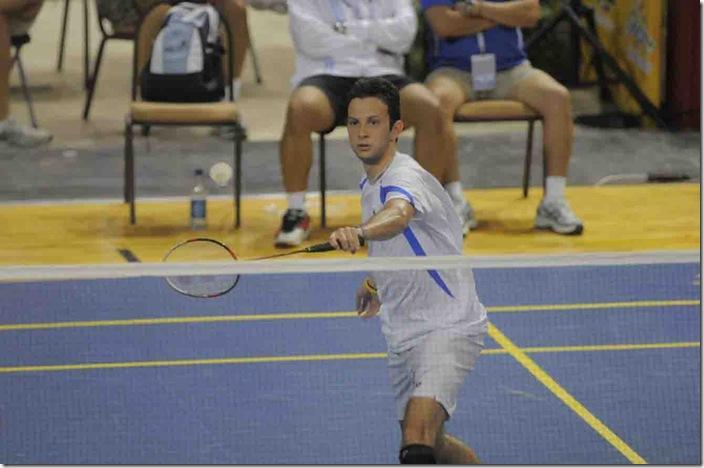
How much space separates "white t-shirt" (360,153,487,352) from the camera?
5383 millimetres

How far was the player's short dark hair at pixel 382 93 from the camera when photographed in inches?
220

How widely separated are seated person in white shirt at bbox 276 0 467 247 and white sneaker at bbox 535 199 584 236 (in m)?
0.43

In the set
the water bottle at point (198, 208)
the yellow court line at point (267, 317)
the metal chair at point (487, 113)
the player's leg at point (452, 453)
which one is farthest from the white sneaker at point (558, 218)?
the player's leg at point (452, 453)

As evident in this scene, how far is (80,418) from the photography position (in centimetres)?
657

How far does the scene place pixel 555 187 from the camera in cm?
936

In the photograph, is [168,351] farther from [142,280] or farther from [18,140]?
[18,140]

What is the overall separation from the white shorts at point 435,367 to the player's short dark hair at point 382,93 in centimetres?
72

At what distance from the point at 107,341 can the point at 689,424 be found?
8.57 ft

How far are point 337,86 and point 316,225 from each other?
2.71 feet

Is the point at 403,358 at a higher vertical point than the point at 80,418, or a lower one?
higher

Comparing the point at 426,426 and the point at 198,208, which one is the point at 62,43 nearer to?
the point at 198,208

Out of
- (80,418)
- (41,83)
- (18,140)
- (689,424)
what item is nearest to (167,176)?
(18,140)

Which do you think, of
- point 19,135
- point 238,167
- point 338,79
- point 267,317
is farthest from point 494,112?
point 19,135

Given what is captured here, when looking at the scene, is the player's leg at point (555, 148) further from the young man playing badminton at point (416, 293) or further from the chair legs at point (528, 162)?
the young man playing badminton at point (416, 293)
